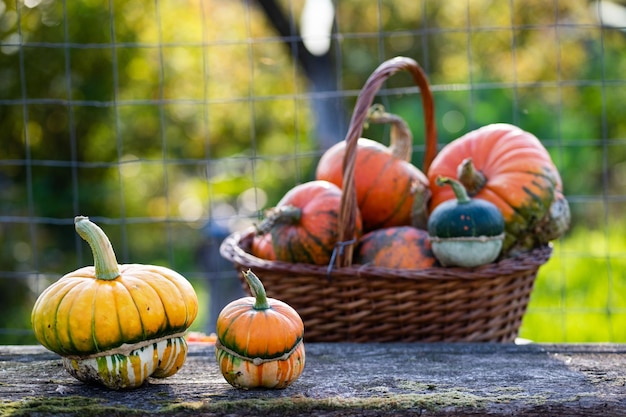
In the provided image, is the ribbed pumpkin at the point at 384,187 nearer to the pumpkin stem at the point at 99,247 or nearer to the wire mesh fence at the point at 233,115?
the wire mesh fence at the point at 233,115

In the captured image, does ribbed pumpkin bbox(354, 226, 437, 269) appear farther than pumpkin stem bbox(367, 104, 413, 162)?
No

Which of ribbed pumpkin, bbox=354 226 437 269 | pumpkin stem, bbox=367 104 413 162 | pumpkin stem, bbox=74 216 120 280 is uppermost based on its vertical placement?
pumpkin stem, bbox=367 104 413 162

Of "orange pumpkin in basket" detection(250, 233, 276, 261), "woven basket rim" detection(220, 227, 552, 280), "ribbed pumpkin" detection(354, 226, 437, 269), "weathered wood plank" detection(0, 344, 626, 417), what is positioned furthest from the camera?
"orange pumpkin in basket" detection(250, 233, 276, 261)

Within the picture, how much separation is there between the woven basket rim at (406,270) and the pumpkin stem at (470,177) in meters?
0.21

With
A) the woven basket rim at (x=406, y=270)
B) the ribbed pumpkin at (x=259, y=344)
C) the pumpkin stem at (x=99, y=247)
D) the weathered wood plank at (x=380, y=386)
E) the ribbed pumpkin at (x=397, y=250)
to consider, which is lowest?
the weathered wood plank at (x=380, y=386)

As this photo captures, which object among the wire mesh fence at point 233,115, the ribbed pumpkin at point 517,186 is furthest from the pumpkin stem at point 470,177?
the wire mesh fence at point 233,115

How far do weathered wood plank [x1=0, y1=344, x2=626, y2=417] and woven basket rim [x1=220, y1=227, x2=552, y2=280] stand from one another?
0.53ft

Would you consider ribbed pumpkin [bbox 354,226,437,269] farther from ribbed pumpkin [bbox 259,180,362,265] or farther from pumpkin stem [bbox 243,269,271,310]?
pumpkin stem [bbox 243,269,271,310]

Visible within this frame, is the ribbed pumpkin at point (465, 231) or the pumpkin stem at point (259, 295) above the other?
the ribbed pumpkin at point (465, 231)

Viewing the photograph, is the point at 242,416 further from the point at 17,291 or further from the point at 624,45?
the point at 624,45

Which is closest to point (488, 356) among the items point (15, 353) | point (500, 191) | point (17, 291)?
point (500, 191)

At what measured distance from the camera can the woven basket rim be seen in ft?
6.05

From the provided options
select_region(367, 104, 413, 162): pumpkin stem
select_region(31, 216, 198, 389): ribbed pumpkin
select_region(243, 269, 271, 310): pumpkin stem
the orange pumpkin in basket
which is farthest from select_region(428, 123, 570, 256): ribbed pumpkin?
select_region(31, 216, 198, 389): ribbed pumpkin

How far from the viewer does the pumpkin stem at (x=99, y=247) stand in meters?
1.42
